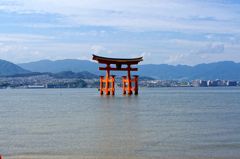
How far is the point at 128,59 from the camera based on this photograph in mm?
66438

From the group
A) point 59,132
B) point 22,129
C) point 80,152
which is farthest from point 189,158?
point 22,129

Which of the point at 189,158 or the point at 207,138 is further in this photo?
the point at 207,138

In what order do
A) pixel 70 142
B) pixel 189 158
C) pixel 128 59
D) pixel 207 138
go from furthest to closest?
1. pixel 128 59
2. pixel 207 138
3. pixel 70 142
4. pixel 189 158

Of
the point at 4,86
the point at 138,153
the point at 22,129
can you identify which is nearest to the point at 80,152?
the point at 138,153

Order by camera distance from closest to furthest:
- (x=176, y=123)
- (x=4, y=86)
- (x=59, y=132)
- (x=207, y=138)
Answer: (x=207, y=138) → (x=59, y=132) → (x=176, y=123) → (x=4, y=86)

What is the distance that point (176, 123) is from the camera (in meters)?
26.6

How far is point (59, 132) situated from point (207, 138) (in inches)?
248

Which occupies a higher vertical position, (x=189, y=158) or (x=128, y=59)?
(x=128, y=59)

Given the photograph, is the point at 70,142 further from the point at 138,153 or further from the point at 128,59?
the point at 128,59

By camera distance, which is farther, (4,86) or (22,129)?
(4,86)

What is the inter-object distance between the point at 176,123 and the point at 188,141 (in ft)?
24.7

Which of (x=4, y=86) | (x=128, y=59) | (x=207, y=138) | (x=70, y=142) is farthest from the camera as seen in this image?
(x=4, y=86)

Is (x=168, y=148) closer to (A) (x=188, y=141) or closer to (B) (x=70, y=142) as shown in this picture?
(A) (x=188, y=141)

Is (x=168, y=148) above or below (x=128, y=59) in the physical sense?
below
